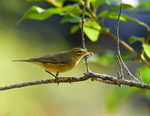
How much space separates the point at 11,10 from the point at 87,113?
3.42 m

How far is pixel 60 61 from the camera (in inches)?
108

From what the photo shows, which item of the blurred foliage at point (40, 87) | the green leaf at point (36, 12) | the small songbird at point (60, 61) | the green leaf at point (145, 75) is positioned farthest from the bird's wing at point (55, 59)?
the blurred foliage at point (40, 87)

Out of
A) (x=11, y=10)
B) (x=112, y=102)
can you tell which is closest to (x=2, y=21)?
(x=11, y=10)

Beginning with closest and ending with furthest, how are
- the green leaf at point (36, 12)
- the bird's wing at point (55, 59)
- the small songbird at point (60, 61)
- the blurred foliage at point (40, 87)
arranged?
the green leaf at point (36, 12) < the small songbird at point (60, 61) < the bird's wing at point (55, 59) < the blurred foliage at point (40, 87)

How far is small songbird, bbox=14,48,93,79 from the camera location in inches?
103

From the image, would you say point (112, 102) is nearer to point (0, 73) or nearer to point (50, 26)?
point (0, 73)

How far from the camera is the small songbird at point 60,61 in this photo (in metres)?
2.62

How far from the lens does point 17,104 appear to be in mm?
4934

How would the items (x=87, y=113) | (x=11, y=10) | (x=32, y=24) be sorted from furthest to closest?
1. (x=32, y=24)
2. (x=11, y=10)
3. (x=87, y=113)

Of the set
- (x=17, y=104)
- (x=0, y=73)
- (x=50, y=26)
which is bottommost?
(x=17, y=104)

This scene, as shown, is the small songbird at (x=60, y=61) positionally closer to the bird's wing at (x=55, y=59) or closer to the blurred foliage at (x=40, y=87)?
the bird's wing at (x=55, y=59)

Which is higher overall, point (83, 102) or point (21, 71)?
point (21, 71)

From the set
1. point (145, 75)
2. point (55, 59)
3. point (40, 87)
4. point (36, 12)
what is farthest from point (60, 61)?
point (40, 87)

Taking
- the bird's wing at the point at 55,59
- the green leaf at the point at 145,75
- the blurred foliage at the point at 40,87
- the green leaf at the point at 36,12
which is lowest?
the blurred foliage at the point at 40,87
